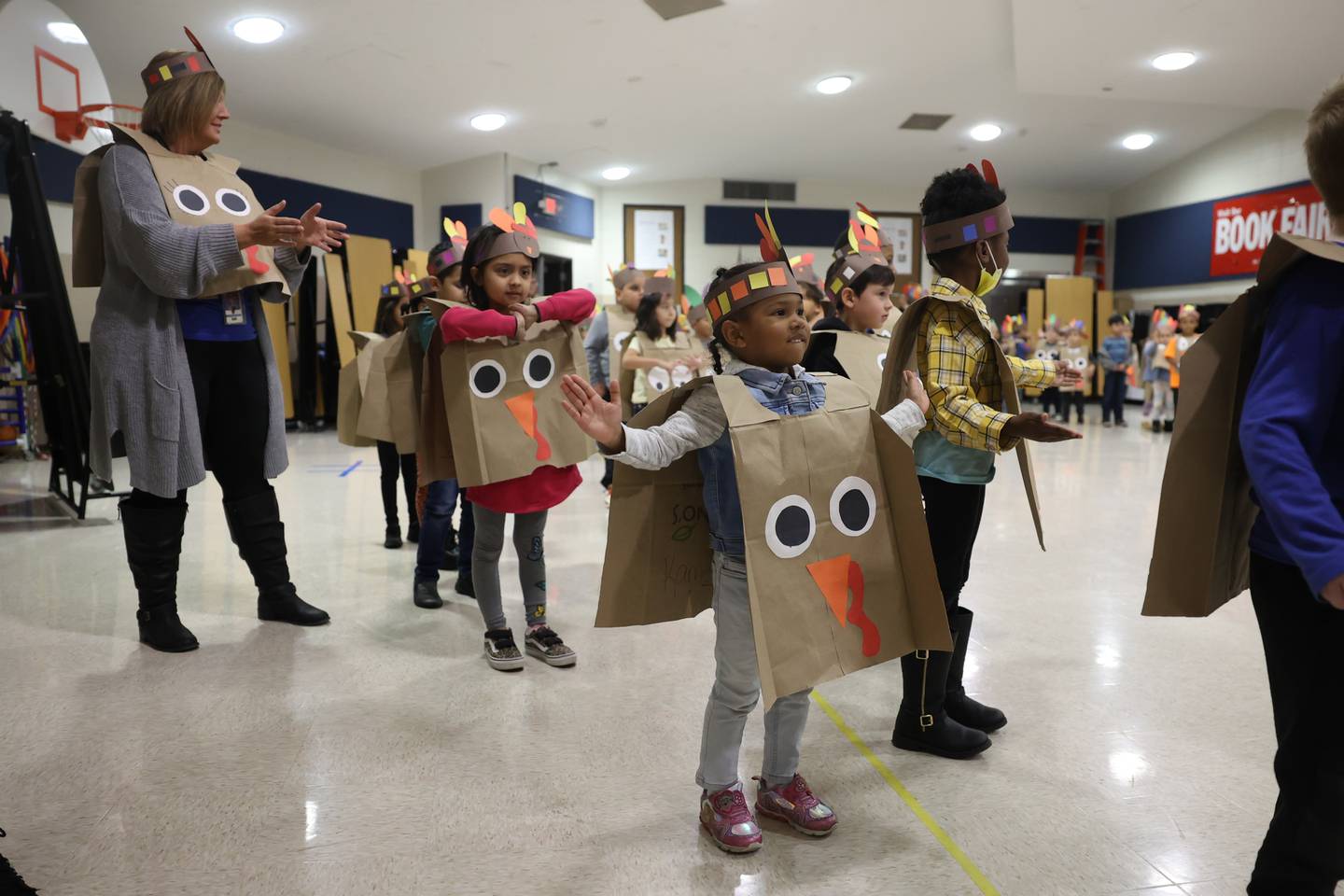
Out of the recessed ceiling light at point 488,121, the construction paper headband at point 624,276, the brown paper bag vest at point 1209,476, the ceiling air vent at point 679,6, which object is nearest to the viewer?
the brown paper bag vest at point 1209,476

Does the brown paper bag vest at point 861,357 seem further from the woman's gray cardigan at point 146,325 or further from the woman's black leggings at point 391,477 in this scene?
the woman's black leggings at point 391,477

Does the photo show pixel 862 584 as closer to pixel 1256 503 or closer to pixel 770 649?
pixel 770 649

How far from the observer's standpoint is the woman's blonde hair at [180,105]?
8.32 ft

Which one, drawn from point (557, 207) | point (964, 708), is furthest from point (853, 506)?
point (557, 207)

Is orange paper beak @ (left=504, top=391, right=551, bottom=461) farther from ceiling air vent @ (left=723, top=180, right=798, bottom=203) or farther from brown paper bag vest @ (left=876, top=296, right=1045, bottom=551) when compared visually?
ceiling air vent @ (left=723, top=180, right=798, bottom=203)

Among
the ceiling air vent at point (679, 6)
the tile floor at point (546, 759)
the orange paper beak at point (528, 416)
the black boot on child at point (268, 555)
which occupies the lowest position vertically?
the tile floor at point (546, 759)

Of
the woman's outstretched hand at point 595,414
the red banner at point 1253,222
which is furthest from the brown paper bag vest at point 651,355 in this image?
the red banner at point 1253,222

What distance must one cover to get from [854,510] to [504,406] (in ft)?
3.96

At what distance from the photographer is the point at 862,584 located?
1660 mm

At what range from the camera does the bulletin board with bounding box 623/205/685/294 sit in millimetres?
13055

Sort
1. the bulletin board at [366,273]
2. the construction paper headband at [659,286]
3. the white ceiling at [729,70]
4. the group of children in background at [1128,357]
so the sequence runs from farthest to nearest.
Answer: the bulletin board at [366,273] → the group of children in background at [1128,357] → the white ceiling at [729,70] → the construction paper headband at [659,286]

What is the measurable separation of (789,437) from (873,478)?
0.20 metres

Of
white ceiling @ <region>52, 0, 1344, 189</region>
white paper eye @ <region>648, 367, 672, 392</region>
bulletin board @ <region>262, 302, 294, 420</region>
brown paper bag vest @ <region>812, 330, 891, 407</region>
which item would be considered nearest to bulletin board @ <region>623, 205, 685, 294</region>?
white ceiling @ <region>52, 0, 1344, 189</region>

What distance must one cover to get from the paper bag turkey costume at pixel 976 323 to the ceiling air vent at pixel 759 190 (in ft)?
37.8
